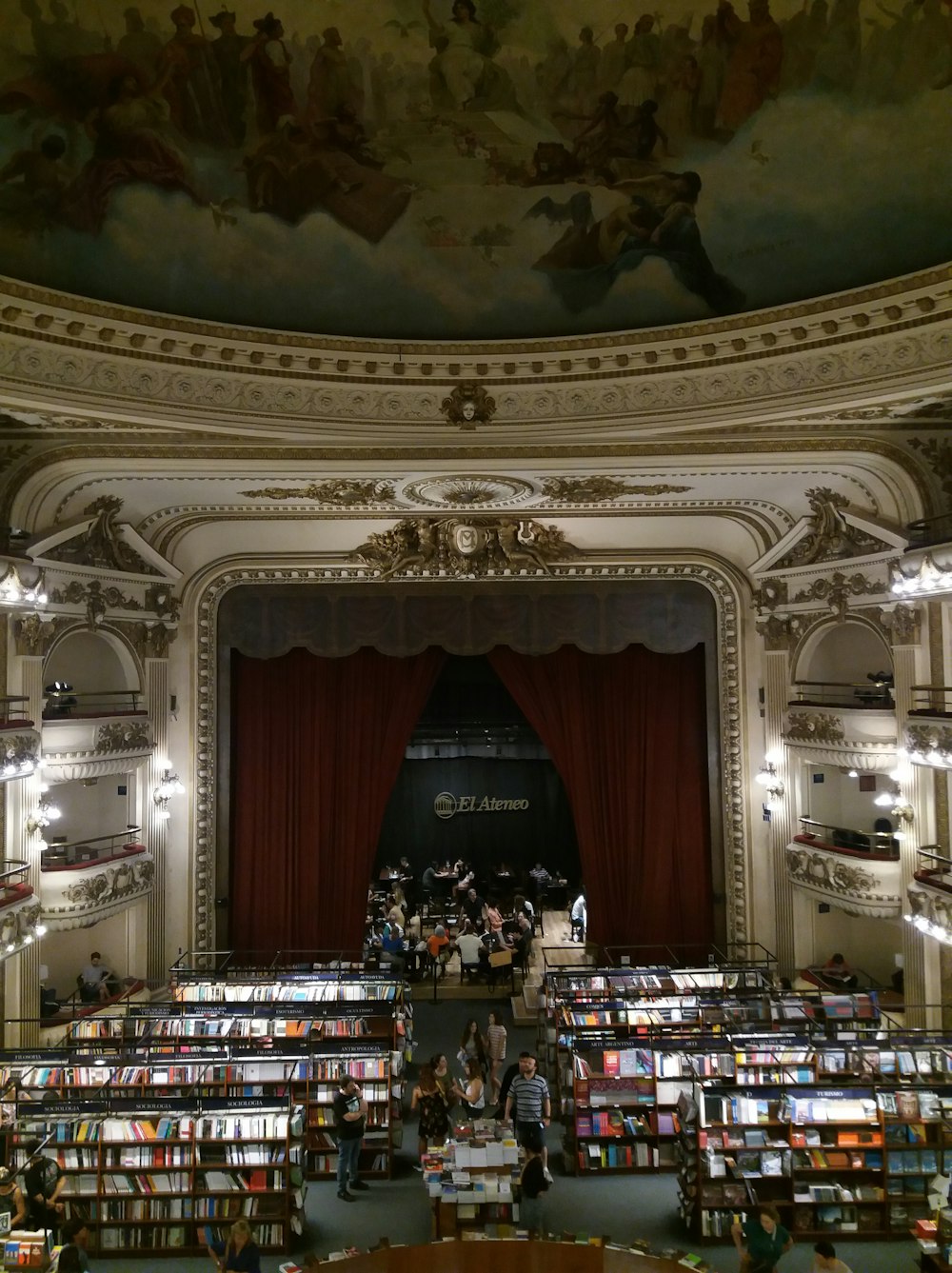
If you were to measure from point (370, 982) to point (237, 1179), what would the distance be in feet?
11.7

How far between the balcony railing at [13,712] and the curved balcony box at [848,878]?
923 cm

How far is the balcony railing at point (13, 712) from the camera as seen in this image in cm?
907

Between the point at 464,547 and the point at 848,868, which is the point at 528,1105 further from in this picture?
the point at 464,547

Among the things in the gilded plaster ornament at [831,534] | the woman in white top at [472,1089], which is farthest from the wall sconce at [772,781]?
the woman in white top at [472,1089]

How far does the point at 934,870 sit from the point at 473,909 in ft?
28.8

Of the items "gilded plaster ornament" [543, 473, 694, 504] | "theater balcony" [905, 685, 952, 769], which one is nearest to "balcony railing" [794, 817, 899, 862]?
"theater balcony" [905, 685, 952, 769]

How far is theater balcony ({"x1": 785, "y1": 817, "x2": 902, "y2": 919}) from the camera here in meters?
10.6

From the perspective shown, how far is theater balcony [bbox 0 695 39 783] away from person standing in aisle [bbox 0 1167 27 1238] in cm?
329

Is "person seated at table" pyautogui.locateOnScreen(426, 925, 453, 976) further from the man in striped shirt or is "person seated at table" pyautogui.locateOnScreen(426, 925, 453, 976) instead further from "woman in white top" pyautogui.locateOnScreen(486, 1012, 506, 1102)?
the man in striped shirt

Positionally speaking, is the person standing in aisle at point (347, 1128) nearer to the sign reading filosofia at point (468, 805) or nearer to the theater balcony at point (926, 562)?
the theater balcony at point (926, 562)

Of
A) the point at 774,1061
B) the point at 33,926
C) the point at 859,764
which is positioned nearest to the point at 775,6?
the point at 859,764

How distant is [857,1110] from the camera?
7445 mm

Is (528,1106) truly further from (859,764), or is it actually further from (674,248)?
(674,248)

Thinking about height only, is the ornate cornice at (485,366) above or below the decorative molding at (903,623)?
above
